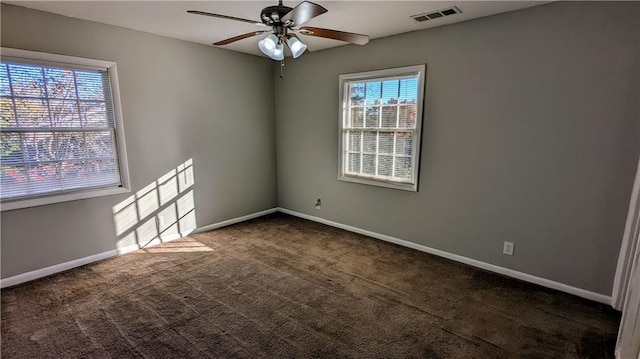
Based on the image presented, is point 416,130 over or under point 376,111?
under

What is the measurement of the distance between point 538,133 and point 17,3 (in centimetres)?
465

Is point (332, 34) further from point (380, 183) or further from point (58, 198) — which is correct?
point (58, 198)

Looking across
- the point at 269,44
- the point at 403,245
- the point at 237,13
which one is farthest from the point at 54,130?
the point at 403,245

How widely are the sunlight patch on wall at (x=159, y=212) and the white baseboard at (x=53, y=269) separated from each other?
0.18 meters

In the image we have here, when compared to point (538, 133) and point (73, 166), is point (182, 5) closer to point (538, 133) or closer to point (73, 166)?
point (73, 166)

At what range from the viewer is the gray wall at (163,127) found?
2842 mm

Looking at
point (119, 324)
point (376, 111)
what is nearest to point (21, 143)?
point (119, 324)

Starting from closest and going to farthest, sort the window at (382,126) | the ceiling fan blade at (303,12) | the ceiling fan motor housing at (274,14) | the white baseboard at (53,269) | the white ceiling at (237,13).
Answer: the ceiling fan blade at (303,12) < the ceiling fan motor housing at (274,14) < the white ceiling at (237,13) < the white baseboard at (53,269) < the window at (382,126)

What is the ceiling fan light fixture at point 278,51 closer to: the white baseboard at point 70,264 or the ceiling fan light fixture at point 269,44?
the ceiling fan light fixture at point 269,44

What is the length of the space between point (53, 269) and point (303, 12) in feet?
11.1

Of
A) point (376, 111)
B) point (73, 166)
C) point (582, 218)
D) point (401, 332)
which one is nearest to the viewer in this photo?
point (401, 332)

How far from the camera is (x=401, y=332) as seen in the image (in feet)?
7.22

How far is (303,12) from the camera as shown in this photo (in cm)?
191

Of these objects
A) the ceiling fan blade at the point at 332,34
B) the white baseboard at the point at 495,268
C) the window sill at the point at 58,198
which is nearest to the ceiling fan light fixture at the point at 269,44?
the ceiling fan blade at the point at 332,34
